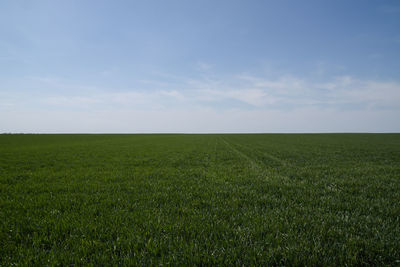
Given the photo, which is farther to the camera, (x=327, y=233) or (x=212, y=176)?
(x=212, y=176)

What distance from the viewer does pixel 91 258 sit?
3.25 m

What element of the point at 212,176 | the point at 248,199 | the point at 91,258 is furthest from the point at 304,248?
the point at 212,176

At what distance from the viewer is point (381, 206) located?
543 cm

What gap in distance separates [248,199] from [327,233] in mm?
2416

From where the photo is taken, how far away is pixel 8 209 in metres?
5.25

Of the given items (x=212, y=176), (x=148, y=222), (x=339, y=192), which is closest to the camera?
(x=148, y=222)

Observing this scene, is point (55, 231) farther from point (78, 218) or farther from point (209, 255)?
point (209, 255)

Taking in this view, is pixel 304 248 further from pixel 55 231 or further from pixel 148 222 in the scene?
pixel 55 231

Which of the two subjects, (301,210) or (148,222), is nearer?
(148,222)

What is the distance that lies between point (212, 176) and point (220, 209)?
14.0 feet

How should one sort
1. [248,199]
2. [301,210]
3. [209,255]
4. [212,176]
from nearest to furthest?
[209,255] < [301,210] < [248,199] < [212,176]

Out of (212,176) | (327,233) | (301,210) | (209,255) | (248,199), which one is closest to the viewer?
(209,255)

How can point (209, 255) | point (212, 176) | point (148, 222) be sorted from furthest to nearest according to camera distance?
point (212, 176) < point (148, 222) < point (209, 255)

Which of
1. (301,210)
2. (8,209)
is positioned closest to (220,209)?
(301,210)
